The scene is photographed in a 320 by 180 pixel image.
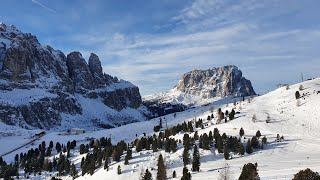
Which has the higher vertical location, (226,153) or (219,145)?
(219,145)

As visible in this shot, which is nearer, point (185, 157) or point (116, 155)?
point (185, 157)

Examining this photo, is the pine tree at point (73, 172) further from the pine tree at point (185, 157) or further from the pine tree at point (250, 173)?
the pine tree at point (250, 173)

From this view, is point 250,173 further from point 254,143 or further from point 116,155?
point 116,155

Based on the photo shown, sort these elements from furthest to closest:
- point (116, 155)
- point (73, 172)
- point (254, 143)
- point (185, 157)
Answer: point (73, 172) → point (116, 155) → point (254, 143) → point (185, 157)

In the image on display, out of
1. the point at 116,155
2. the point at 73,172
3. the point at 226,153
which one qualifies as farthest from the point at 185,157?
the point at 73,172

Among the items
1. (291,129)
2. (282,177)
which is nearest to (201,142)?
(291,129)

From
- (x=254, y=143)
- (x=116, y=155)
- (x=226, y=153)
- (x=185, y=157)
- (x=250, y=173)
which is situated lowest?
(x=250, y=173)

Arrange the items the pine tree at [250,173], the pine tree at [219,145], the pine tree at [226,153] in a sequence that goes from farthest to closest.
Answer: the pine tree at [219,145], the pine tree at [226,153], the pine tree at [250,173]

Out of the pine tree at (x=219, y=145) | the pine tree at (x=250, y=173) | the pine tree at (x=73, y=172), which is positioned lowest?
the pine tree at (x=73, y=172)

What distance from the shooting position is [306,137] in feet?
552

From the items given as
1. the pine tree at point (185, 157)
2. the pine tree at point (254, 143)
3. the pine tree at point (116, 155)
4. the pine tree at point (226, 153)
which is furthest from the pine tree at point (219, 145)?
the pine tree at point (116, 155)

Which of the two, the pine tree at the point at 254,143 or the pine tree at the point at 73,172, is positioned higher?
the pine tree at the point at 254,143

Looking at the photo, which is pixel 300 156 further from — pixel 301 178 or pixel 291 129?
pixel 301 178

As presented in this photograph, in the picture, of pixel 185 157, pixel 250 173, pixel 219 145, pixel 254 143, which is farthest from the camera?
pixel 254 143
